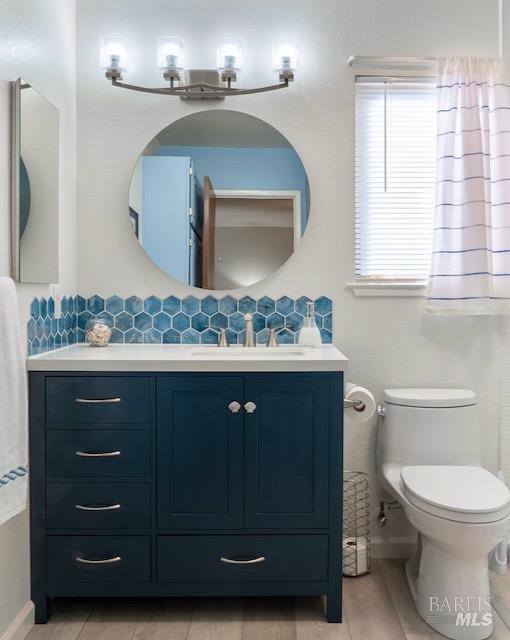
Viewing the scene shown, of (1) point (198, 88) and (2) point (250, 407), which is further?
(1) point (198, 88)

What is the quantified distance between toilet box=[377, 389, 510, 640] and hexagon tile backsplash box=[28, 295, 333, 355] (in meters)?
0.50

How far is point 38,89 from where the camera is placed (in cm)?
222

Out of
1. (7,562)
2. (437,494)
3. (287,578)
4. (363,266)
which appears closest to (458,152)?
(363,266)

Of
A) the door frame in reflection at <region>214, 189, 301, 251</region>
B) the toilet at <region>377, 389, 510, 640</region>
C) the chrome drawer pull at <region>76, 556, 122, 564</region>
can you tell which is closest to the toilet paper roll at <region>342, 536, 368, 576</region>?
the toilet at <region>377, 389, 510, 640</region>

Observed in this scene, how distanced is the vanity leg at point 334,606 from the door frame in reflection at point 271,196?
4.54 ft

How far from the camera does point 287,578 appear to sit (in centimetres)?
214

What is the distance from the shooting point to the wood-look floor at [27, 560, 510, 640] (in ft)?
6.74

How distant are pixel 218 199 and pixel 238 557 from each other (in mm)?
1440

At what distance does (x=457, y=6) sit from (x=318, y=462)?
2042 millimetres

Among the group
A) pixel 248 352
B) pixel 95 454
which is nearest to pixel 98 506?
pixel 95 454

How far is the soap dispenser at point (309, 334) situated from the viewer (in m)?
2.57

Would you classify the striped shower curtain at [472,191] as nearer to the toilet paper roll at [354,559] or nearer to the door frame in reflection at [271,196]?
the door frame in reflection at [271,196]

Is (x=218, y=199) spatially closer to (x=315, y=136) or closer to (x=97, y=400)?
(x=315, y=136)

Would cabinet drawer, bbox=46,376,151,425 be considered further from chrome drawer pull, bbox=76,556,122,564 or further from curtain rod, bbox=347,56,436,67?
curtain rod, bbox=347,56,436,67
